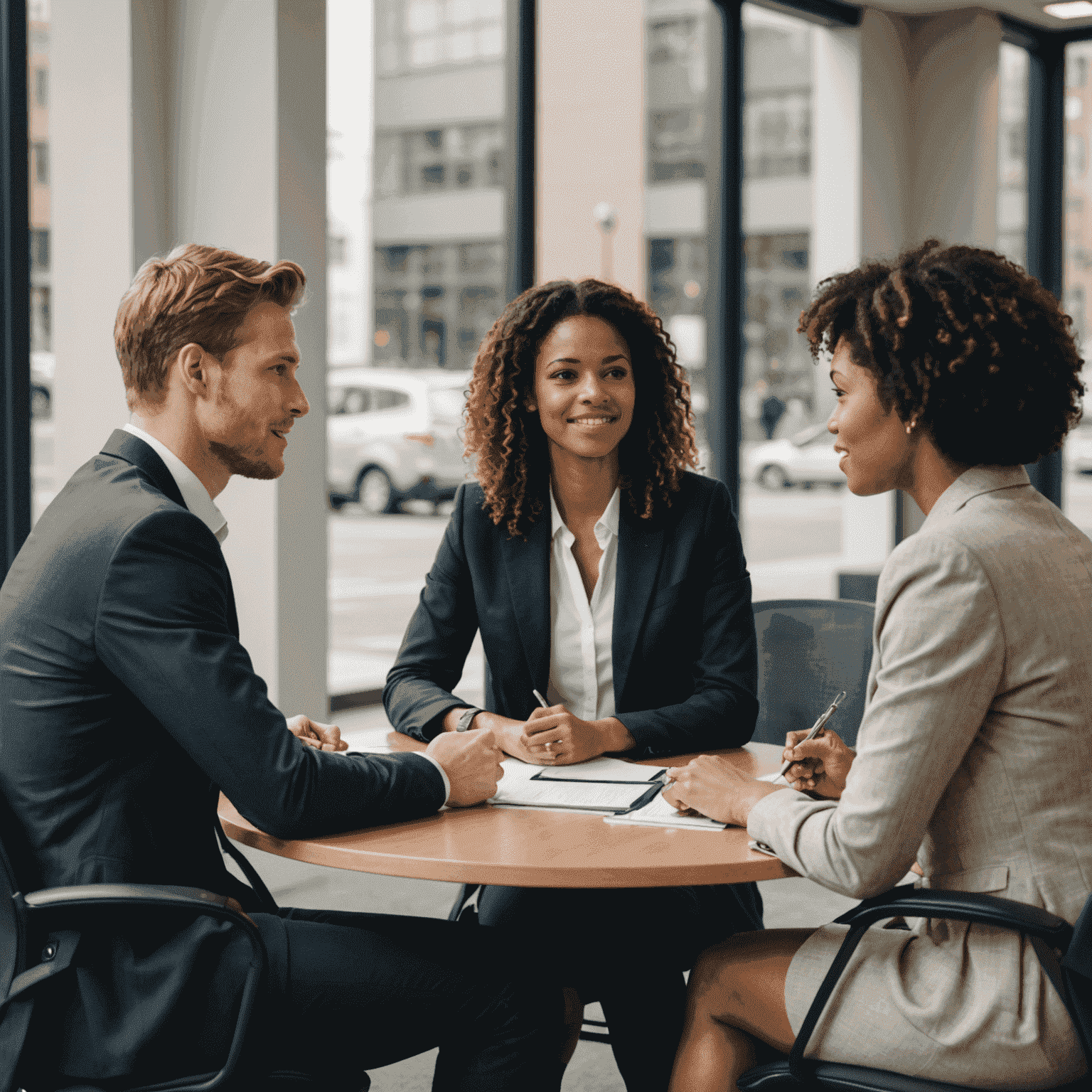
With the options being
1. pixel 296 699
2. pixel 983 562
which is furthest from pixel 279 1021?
pixel 296 699

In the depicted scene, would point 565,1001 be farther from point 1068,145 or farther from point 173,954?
point 1068,145

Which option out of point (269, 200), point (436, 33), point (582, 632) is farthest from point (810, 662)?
point (436, 33)

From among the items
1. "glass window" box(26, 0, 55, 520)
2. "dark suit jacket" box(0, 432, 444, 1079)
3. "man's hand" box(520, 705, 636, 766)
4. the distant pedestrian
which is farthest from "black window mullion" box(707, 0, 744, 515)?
the distant pedestrian

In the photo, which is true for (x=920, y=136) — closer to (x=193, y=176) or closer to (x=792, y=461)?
(x=193, y=176)

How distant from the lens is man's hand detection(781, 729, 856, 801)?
5.91 ft

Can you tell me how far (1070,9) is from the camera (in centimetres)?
662

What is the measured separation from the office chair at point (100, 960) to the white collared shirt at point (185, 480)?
16.9 inches

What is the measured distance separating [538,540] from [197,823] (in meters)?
0.96

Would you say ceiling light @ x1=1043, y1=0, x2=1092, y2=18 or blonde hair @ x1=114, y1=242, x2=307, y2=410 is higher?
ceiling light @ x1=1043, y1=0, x2=1092, y2=18

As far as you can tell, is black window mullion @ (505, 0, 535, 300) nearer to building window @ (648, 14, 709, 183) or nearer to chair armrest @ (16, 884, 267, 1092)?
building window @ (648, 14, 709, 183)

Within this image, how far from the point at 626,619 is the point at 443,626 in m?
0.35

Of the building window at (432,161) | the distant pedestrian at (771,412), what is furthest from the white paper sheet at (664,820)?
the distant pedestrian at (771,412)

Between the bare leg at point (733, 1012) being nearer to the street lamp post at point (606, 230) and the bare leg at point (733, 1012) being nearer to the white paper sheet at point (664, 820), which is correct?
the white paper sheet at point (664, 820)

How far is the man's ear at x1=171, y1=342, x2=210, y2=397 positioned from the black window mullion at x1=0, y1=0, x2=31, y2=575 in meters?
2.12
